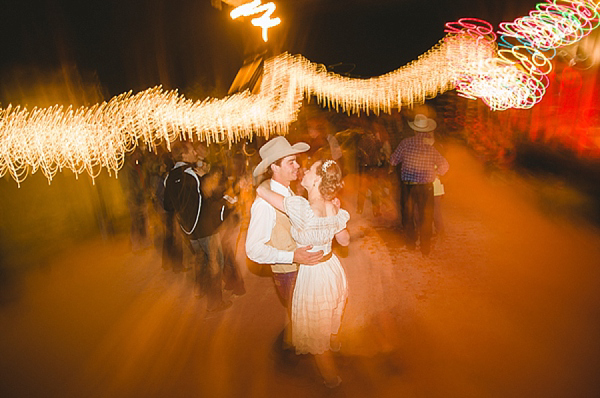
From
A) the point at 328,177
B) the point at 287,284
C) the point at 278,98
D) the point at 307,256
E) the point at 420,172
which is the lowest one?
the point at 287,284

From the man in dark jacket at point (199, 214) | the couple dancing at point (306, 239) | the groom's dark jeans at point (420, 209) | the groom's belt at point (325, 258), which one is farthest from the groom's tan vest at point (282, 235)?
the groom's dark jeans at point (420, 209)

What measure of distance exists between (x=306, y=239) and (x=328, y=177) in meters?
0.47

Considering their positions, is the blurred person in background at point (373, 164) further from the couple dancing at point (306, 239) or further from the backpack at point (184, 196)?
the couple dancing at point (306, 239)

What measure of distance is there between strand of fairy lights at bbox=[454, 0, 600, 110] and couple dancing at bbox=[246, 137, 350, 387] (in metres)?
7.00

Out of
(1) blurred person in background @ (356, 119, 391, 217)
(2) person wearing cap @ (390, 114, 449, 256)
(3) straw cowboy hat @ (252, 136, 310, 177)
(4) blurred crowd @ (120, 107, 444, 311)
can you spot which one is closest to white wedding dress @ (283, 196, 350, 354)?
(3) straw cowboy hat @ (252, 136, 310, 177)

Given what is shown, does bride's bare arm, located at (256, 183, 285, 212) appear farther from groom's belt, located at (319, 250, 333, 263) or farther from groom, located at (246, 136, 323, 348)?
groom's belt, located at (319, 250, 333, 263)

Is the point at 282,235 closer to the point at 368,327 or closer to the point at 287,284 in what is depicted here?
the point at 287,284

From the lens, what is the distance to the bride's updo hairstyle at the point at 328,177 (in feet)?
7.70

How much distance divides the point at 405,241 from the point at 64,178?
6.83m

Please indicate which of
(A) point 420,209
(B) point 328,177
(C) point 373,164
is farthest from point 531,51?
(B) point 328,177

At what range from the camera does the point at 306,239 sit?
2.46 m

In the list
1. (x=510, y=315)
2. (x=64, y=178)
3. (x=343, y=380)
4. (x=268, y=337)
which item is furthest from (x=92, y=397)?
(x=64, y=178)

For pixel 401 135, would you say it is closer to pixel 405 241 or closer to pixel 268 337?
pixel 405 241

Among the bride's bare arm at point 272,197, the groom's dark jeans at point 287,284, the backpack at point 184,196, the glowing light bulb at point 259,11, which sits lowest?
the groom's dark jeans at point 287,284
